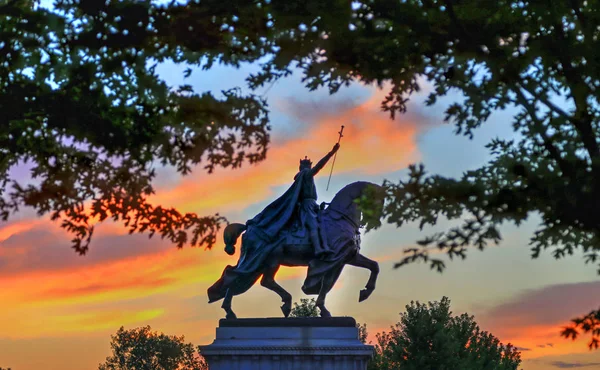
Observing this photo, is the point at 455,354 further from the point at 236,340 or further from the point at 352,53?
the point at 352,53

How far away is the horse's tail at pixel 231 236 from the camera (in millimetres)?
21922

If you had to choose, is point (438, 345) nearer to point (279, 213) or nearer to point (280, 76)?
point (279, 213)

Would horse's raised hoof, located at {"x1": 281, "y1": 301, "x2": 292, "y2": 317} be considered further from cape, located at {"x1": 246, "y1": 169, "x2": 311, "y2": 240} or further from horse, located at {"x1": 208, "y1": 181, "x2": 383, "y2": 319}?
cape, located at {"x1": 246, "y1": 169, "x2": 311, "y2": 240}

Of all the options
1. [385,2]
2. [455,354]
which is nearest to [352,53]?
[385,2]

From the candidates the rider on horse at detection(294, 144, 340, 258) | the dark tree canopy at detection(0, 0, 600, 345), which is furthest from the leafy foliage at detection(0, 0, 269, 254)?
the rider on horse at detection(294, 144, 340, 258)

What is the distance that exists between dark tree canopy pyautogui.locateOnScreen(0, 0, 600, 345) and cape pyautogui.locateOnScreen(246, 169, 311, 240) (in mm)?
7855

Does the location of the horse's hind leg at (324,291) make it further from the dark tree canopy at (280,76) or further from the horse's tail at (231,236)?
the dark tree canopy at (280,76)

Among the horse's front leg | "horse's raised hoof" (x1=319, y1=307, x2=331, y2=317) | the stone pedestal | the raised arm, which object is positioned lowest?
the stone pedestal

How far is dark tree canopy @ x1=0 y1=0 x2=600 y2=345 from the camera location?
10117 mm

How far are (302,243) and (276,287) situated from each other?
1280 mm

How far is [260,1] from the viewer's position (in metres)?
11.9

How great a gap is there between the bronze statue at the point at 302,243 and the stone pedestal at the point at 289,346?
1.50ft

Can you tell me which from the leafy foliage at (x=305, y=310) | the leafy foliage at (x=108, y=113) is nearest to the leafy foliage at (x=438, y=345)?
the leafy foliage at (x=305, y=310)

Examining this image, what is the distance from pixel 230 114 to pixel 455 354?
31.7m
